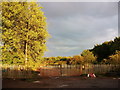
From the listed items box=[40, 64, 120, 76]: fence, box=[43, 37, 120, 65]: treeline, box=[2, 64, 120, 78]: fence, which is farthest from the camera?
box=[43, 37, 120, 65]: treeline

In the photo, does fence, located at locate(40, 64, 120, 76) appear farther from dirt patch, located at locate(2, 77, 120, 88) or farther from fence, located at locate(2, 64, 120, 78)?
dirt patch, located at locate(2, 77, 120, 88)

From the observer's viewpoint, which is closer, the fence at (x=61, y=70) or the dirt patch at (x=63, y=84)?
the dirt patch at (x=63, y=84)

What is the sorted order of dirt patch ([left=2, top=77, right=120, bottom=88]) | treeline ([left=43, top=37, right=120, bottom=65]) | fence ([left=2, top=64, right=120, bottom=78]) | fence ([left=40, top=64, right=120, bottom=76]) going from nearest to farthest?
1. dirt patch ([left=2, top=77, right=120, bottom=88])
2. fence ([left=2, top=64, right=120, bottom=78])
3. fence ([left=40, top=64, right=120, bottom=76])
4. treeline ([left=43, top=37, right=120, bottom=65])

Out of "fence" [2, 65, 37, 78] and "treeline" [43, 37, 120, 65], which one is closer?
"fence" [2, 65, 37, 78]

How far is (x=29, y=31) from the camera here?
17203mm

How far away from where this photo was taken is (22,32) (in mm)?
17047

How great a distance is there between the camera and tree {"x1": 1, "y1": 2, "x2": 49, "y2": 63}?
16266mm

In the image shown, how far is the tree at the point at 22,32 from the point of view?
16266 millimetres

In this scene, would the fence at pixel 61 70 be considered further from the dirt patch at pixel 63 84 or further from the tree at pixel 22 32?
the dirt patch at pixel 63 84

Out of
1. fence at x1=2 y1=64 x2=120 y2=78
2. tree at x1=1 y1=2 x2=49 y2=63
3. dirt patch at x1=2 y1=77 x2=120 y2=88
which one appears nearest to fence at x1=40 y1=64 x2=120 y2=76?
fence at x1=2 y1=64 x2=120 y2=78

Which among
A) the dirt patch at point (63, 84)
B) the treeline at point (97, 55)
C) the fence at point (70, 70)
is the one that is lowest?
the dirt patch at point (63, 84)

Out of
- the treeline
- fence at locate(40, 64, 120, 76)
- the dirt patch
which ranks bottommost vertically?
the dirt patch

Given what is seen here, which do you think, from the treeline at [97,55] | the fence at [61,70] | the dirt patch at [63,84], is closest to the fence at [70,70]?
the fence at [61,70]

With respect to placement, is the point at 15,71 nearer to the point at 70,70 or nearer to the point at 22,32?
the point at 22,32
